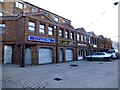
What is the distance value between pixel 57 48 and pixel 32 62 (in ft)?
17.8

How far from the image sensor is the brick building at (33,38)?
59.0ft

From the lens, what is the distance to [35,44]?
18359 millimetres

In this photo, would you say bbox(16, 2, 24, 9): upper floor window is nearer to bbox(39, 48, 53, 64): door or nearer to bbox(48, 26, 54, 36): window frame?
bbox(48, 26, 54, 36): window frame

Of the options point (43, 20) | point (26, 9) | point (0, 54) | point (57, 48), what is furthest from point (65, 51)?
point (26, 9)

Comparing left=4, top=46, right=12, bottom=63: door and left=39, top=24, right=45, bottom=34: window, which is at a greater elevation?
left=39, top=24, right=45, bottom=34: window

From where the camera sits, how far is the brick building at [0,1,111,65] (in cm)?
1797

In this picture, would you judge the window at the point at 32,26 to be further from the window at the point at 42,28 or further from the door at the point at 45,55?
the door at the point at 45,55

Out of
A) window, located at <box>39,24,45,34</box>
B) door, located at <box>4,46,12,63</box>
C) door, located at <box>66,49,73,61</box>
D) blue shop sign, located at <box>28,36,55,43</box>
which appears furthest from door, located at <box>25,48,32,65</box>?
door, located at <box>66,49,73,61</box>

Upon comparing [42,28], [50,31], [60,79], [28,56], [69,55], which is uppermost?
[42,28]

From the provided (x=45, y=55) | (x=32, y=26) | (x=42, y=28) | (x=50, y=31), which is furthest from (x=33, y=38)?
(x=50, y=31)

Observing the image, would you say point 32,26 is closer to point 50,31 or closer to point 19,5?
point 50,31

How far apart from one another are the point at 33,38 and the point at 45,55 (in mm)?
3544

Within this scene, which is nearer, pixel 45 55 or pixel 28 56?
pixel 28 56

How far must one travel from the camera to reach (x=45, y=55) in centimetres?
2020
